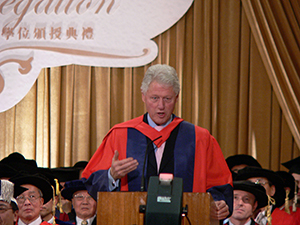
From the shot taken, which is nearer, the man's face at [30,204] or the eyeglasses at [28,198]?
the man's face at [30,204]

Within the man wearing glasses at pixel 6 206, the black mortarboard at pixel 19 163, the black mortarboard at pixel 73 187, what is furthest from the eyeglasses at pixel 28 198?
the black mortarboard at pixel 19 163

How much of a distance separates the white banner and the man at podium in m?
4.05

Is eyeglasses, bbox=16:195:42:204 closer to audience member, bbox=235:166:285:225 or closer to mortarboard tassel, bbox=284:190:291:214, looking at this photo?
audience member, bbox=235:166:285:225

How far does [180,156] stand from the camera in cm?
273

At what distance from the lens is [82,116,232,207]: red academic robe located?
2648mm

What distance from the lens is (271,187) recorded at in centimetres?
496

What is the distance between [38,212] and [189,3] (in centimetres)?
400

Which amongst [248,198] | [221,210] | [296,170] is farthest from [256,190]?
[221,210]

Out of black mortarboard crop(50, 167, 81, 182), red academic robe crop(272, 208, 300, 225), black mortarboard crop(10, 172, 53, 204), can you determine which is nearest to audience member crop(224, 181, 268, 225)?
red academic robe crop(272, 208, 300, 225)

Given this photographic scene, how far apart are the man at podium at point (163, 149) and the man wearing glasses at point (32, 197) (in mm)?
1800

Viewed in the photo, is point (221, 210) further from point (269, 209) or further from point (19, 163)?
point (19, 163)

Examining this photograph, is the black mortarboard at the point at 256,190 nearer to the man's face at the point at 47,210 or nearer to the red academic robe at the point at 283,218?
the red academic robe at the point at 283,218

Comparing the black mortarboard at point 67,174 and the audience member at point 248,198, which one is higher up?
the black mortarboard at point 67,174

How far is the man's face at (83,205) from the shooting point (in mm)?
4598
